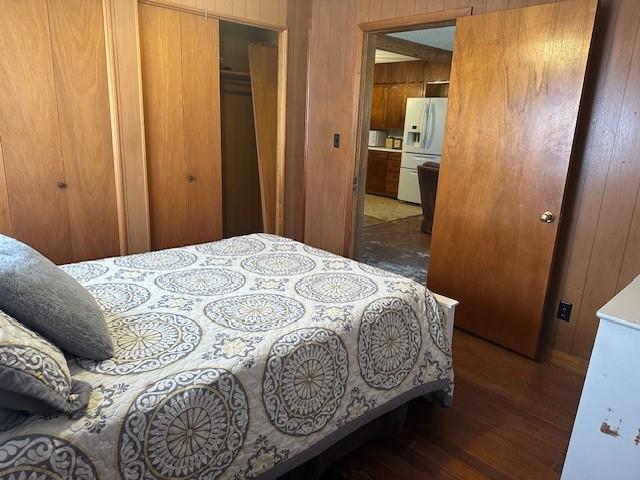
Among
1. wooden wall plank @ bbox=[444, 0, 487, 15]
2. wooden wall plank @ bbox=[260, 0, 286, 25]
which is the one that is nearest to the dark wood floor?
wooden wall plank @ bbox=[444, 0, 487, 15]

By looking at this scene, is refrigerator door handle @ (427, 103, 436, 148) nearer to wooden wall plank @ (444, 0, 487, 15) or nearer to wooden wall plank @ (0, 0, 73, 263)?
wooden wall plank @ (444, 0, 487, 15)

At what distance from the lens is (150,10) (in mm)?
2900

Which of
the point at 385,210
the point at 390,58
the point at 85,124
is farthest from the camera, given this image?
the point at 390,58

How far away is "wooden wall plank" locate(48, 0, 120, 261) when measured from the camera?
258 cm

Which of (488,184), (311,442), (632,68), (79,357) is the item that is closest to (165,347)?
(79,357)

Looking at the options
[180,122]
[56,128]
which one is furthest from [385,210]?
[56,128]

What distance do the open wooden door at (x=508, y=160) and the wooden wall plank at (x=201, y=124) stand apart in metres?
1.74

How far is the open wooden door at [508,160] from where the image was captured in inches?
87.6

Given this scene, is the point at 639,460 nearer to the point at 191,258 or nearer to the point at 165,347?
the point at 165,347

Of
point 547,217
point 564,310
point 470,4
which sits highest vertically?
point 470,4

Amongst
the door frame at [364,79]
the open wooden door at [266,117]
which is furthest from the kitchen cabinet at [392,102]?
the door frame at [364,79]

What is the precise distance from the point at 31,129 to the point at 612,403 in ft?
9.95

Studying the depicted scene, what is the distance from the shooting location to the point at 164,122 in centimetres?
312

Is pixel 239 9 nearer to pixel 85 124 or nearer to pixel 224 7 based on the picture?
pixel 224 7
